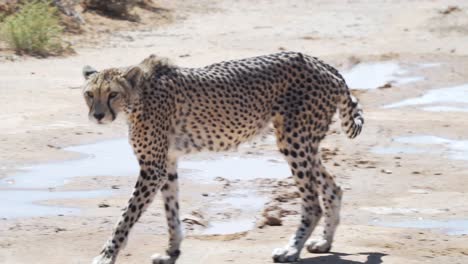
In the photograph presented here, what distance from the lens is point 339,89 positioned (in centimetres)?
828

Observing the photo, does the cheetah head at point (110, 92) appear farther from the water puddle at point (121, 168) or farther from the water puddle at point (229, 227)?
the water puddle at point (121, 168)

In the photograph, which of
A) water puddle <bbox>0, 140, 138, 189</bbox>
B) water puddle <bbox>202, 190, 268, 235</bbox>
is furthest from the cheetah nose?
water puddle <bbox>0, 140, 138, 189</bbox>

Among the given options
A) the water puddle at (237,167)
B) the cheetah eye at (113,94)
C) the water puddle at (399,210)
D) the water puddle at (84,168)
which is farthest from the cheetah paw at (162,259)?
the water puddle at (237,167)

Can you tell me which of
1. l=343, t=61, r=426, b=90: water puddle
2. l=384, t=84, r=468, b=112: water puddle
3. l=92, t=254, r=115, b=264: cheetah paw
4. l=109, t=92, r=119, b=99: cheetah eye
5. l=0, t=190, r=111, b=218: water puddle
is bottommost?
l=343, t=61, r=426, b=90: water puddle

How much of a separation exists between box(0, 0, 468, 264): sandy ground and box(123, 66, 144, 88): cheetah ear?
4.21ft

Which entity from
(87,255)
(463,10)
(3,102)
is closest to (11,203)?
(87,255)

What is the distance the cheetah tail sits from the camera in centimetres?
838

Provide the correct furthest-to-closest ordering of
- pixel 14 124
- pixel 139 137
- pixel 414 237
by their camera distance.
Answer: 1. pixel 14 124
2. pixel 414 237
3. pixel 139 137

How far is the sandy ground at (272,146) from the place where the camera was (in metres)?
8.31

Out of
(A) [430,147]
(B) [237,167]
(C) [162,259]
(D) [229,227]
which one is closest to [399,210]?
(D) [229,227]

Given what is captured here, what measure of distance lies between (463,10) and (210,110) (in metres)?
16.1

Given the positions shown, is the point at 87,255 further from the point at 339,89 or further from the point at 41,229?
the point at 339,89

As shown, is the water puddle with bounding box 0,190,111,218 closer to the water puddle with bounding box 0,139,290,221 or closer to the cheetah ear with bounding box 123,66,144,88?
the water puddle with bounding box 0,139,290,221

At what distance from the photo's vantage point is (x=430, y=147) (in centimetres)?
1227
